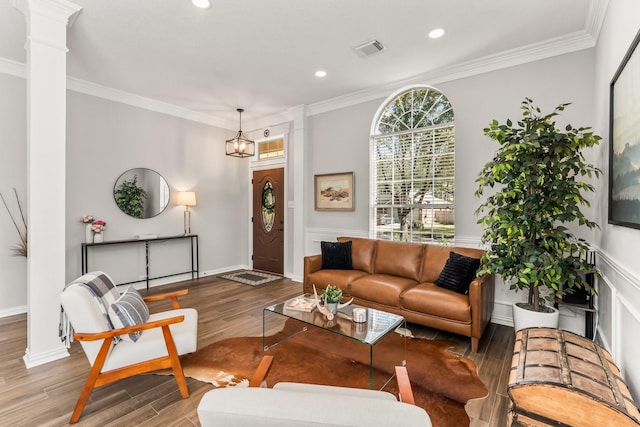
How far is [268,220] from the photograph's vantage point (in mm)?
6117

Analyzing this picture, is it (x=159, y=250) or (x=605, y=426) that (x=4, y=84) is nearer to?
(x=159, y=250)

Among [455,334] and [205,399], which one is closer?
[205,399]

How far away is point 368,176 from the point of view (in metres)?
4.68

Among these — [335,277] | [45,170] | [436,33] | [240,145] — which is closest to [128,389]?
[45,170]

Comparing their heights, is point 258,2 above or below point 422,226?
above

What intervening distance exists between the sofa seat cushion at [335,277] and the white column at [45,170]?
259 cm

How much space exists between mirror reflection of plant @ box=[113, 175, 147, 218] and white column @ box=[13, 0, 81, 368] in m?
2.12

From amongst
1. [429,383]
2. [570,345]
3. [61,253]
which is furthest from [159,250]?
[570,345]

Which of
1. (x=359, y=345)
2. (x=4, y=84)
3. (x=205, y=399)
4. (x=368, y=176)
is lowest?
(x=359, y=345)

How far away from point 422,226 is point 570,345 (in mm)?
2547

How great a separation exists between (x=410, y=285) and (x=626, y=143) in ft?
7.30

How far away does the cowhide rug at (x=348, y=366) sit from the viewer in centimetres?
220

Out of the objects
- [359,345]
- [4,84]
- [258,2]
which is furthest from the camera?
[4,84]

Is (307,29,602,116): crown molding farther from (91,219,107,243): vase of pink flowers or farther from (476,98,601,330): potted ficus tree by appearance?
(91,219,107,243): vase of pink flowers
